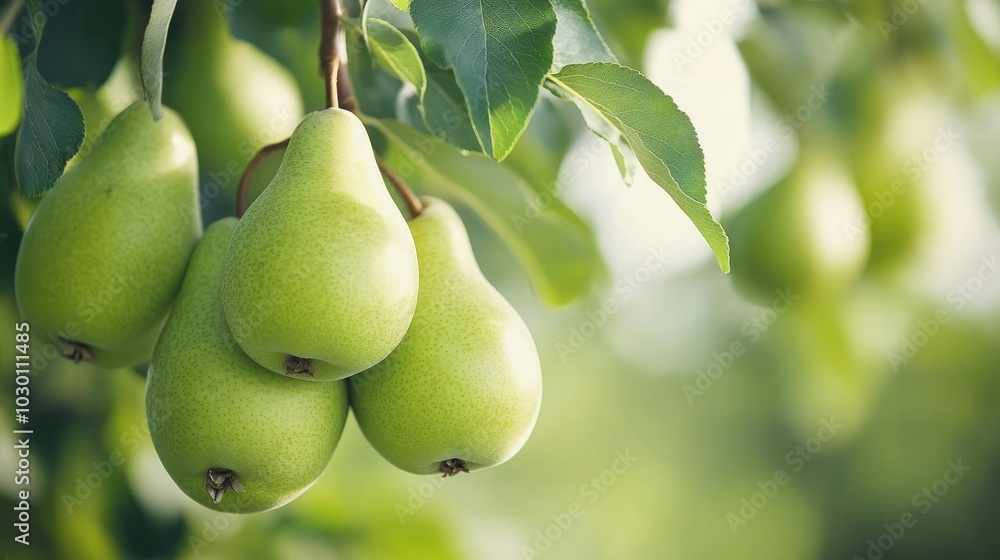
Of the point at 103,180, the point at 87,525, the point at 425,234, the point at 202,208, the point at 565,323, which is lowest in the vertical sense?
the point at 565,323

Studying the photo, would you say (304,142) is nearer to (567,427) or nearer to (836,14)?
(836,14)

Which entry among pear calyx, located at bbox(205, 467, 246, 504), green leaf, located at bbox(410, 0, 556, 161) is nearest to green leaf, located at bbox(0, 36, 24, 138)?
pear calyx, located at bbox(205, 467, 246, 504)

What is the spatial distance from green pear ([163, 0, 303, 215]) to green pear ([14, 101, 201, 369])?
0.21 metres

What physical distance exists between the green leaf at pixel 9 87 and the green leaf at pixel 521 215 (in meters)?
0.49

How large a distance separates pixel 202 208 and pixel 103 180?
0.86 ft

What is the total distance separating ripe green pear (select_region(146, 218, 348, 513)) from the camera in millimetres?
730

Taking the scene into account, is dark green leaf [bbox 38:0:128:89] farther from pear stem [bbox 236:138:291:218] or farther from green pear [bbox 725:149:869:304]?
green pear [bbox 725:149:869:304]

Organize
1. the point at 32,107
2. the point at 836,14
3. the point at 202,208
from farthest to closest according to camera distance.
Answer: the point at 836,14 < the point at 202,208 < the point at 32,107

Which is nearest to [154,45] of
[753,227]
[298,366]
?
[298,366]

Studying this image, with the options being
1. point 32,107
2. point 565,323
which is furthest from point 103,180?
point 565,323

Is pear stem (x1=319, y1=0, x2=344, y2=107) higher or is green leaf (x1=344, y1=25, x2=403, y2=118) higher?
pear stem (x1=319, y1=0, x2=344, y2=107)

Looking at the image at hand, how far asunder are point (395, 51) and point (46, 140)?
1.15 feet

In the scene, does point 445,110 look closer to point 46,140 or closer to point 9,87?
point 46,140

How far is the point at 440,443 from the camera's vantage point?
2.53 ft
